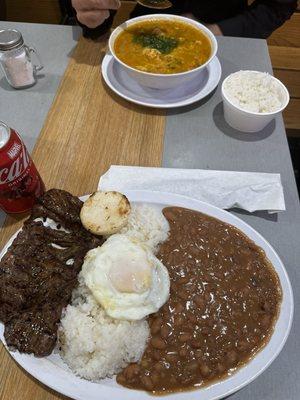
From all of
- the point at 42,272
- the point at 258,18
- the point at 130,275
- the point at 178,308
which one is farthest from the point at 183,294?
the point at 258,18

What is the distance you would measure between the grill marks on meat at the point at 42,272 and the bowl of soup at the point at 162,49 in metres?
1.08

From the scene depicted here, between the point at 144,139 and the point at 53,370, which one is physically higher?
the point at 144,139

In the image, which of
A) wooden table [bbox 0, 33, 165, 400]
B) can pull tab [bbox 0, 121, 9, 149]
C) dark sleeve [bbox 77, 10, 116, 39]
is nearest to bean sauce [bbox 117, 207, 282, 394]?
wooden table [bbox 0, 33, 165, 400]

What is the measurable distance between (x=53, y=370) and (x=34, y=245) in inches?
23.9

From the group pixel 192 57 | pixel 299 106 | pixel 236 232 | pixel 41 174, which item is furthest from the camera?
pixel 299 106

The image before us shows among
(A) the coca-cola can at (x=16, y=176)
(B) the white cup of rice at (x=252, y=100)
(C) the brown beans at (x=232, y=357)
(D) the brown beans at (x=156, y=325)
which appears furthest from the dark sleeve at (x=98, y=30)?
(C) the brown beans at (x=232, y=357)

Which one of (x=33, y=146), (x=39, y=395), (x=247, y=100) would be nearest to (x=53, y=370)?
(x=39, y=395)

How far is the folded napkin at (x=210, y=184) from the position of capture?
2.16 metres

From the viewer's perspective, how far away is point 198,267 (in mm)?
1915

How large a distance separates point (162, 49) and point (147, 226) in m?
1.44

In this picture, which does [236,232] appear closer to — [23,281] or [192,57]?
[23,281]

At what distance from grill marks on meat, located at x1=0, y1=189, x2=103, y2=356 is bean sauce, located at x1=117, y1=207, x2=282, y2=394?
16.4 inches

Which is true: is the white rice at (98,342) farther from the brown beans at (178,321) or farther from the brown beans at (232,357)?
the brown beans at (232,357)

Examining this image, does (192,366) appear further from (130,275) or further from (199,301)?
Answer: (130,275)
